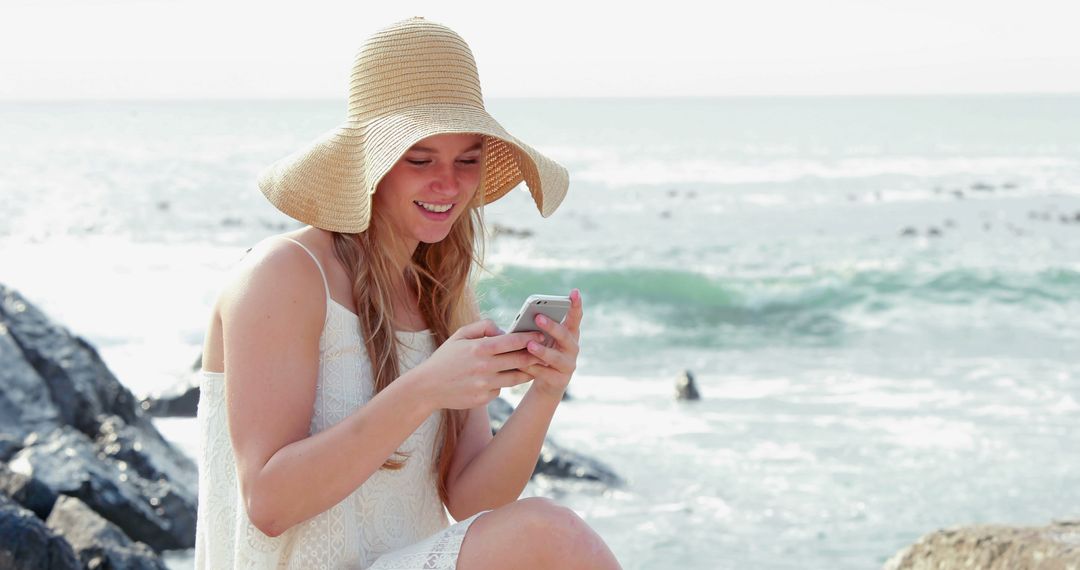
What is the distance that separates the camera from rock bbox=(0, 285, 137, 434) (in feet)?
21.0

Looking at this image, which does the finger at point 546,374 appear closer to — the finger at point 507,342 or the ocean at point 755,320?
the finger at point 507,342

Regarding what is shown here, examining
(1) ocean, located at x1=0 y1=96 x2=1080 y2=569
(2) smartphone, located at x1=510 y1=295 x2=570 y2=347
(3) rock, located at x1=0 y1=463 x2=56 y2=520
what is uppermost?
(2) smartphone, located at x1=510 y1=295 x2=570 y2=347

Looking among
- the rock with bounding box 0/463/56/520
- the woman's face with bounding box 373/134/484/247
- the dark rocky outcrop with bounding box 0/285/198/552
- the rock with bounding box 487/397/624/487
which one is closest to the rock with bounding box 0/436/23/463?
the dark rocky outcrop with bounding box 0/285/198/552

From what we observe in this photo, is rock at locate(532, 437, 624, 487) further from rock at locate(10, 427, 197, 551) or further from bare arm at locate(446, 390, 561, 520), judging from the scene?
bare arm at locate(446, 390, 561, 520)

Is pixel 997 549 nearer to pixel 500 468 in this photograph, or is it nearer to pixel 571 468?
pixel 500 468

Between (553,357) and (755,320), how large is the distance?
13.8 m

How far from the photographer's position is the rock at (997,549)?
12.9 ft

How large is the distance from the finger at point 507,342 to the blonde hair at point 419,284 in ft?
1.08

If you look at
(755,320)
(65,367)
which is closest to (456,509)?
(65,367)

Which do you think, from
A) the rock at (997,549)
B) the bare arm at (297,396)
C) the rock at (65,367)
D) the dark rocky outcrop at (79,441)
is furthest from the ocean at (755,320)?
the rock at (997,549)

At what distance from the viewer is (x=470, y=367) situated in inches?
97.5

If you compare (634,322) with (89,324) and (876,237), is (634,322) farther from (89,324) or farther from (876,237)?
(876,237)

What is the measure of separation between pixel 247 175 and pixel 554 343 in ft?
117

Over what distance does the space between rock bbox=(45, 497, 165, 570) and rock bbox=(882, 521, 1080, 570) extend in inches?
102
